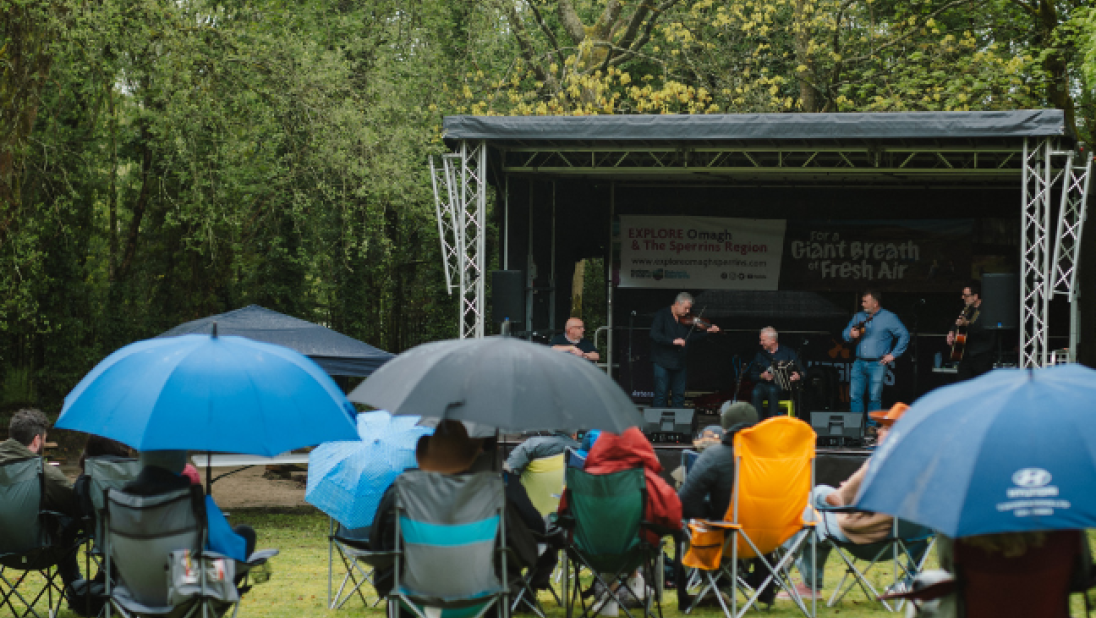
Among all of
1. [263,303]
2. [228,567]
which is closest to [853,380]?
[228,567]

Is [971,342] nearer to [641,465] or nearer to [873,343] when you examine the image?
[873,343]

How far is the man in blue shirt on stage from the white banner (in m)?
2.28

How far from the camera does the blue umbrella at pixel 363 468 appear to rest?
5.31 metres

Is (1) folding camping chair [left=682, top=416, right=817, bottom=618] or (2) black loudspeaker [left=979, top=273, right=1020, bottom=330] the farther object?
(2) black loudspeaker [left=979, top=273, right=1020, bottom=330]

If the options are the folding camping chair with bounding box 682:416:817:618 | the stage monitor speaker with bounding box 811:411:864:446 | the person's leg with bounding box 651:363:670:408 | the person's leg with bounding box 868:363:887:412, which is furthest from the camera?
the person's leg with bounding box 651:363:670:408

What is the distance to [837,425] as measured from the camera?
970cm

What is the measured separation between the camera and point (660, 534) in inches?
200

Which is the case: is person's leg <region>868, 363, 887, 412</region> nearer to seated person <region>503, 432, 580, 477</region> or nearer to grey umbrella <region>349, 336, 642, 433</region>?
seated person <region>503, 432, 580, 477</region>

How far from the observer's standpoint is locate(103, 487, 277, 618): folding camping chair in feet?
13.1

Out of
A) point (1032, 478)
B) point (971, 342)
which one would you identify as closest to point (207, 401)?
point (1032, 478)

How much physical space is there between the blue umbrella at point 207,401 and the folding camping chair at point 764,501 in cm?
213

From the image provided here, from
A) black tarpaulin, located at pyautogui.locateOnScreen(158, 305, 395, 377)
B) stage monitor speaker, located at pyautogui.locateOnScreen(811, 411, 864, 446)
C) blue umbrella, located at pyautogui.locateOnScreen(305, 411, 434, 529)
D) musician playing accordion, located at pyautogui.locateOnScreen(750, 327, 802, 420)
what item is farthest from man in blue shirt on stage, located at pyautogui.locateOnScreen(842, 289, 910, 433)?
blue umbrella, located at pyautogui.locateOnScreen(305, 411, 434, 529)

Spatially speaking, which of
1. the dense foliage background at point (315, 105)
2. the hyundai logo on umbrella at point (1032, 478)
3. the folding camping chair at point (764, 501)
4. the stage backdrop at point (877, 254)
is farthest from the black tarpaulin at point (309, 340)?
the hyundai logo on umbrella at point (1032, 478)

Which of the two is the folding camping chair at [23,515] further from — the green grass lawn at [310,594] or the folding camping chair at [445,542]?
the folding camping chair at [445,542]
